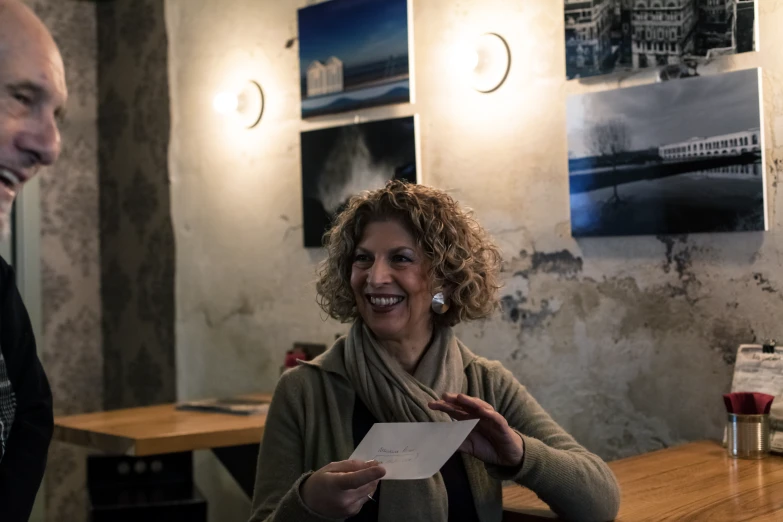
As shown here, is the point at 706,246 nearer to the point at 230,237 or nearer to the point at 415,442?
the point at 415,442

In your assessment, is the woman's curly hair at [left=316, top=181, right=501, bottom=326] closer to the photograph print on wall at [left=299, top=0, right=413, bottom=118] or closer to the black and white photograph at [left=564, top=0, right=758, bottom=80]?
the black and white photograph at [left=564, top=0, right=758, bottom=80]

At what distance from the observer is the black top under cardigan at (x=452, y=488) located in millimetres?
2064

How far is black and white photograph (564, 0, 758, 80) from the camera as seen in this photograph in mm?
2645

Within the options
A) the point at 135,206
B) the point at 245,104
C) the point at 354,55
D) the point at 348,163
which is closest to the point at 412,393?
the point at 348,163

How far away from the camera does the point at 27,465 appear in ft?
5.42

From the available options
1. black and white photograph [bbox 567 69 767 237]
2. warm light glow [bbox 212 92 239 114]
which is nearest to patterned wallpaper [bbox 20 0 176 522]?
warm light glow [bbox 212 92 239 114]

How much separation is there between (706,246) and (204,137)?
7.72ft

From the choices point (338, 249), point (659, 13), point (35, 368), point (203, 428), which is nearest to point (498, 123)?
point (659, 13)

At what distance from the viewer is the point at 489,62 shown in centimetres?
321

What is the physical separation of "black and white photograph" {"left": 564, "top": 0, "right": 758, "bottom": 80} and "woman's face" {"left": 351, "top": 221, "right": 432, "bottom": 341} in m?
1.03

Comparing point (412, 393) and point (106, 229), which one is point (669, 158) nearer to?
point (412, 393)

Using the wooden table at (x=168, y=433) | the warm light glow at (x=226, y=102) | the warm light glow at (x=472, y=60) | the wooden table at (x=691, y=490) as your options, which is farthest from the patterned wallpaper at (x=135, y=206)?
the wooden table at (x=691, y=490)

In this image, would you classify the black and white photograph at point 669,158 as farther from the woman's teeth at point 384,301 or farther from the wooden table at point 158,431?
the wooden table at point 158,431

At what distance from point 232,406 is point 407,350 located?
1344mm
